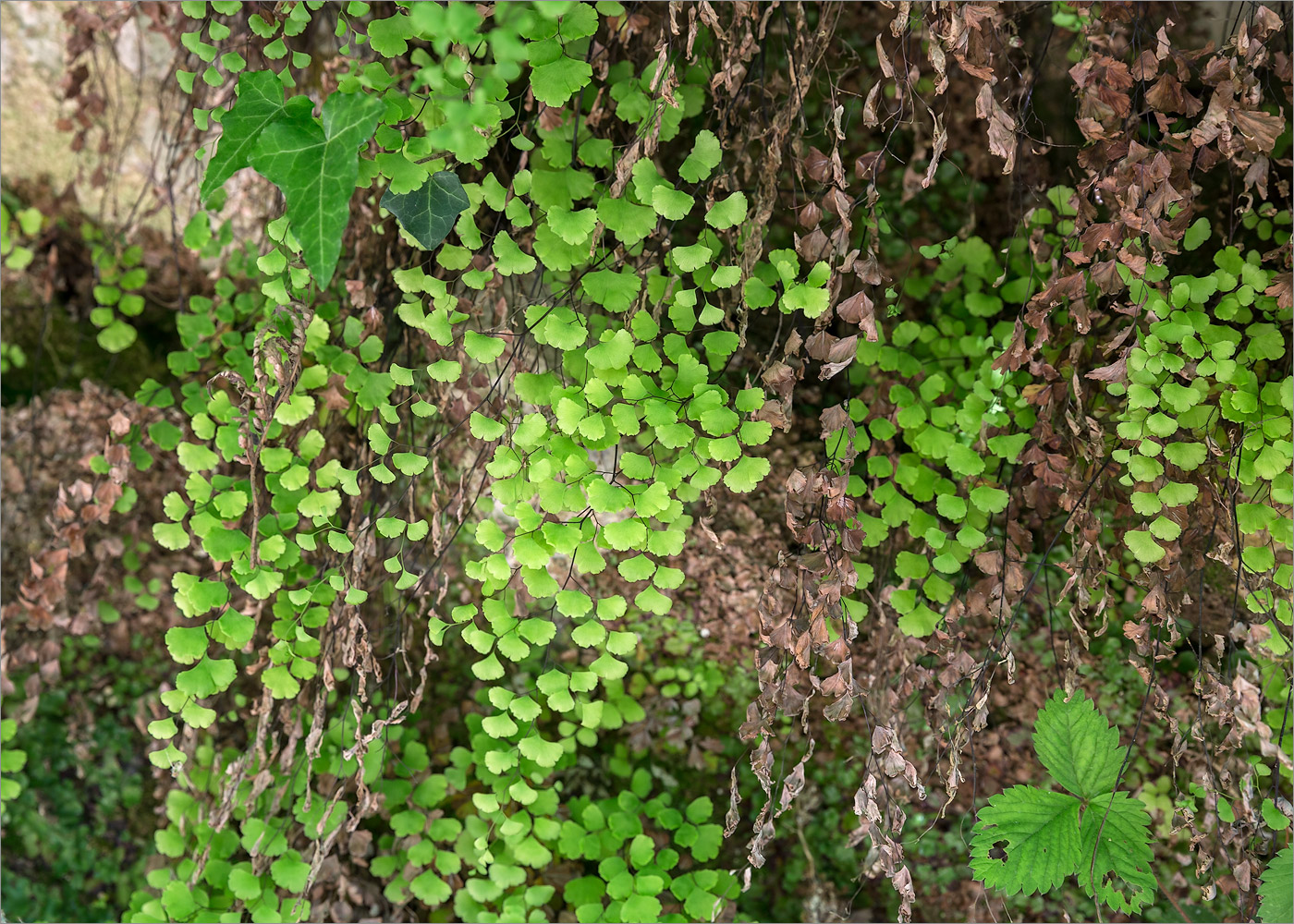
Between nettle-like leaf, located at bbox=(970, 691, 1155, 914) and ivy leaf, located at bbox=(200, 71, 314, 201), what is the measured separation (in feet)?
5.45

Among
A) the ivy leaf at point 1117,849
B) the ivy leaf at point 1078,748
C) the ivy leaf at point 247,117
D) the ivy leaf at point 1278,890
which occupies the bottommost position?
the ivy leaf at point 1278,890

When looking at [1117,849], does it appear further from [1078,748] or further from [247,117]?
[247,117]

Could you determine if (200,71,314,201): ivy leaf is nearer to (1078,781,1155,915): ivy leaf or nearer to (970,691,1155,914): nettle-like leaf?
(970,691,1155,914): nettle-like leaf

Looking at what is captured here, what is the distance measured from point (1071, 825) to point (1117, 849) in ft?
0.27

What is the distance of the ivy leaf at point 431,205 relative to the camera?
1.19 m

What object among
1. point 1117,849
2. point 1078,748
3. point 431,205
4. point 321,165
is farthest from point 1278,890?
point 321,165

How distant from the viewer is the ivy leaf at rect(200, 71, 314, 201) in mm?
1129

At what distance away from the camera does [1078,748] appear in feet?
4.62

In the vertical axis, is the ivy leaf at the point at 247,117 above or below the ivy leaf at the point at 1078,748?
above

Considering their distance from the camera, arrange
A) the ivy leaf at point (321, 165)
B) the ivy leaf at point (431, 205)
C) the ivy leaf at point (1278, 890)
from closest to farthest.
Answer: the ivy leaf at point (321, 165) → the ivy leaf at point (431, 205) → the ivy leaf at point (1278, 890)

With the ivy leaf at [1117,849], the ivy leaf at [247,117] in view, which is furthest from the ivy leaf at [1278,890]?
the ivy leaf at [247,117]

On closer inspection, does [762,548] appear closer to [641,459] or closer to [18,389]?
[641,459]

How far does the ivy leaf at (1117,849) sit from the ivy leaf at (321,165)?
1.60 metres

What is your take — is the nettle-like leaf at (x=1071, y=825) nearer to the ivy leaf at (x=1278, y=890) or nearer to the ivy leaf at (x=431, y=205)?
the ivy leaf at (x=1278, y=890)
